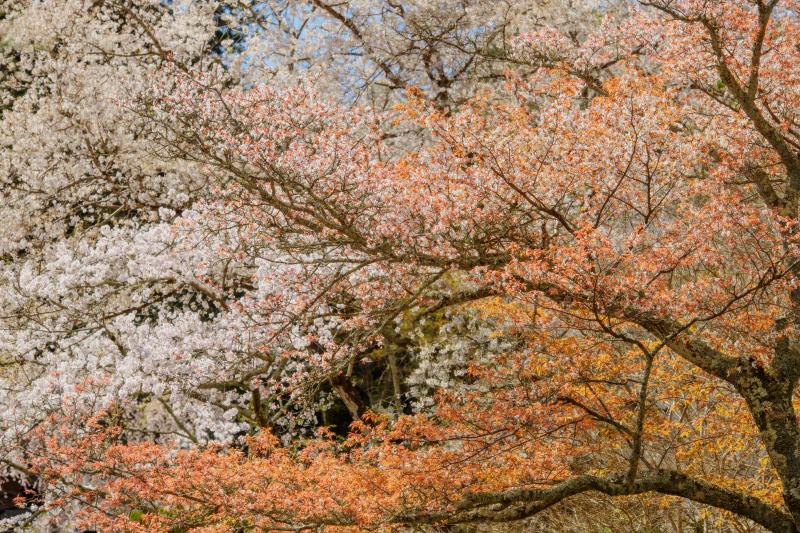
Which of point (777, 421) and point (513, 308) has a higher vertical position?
point (513, 308)

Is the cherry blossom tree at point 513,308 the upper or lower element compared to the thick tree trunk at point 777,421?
upper

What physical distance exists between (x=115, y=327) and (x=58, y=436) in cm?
164

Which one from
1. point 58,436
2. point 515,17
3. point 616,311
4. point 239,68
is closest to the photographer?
point 616,311

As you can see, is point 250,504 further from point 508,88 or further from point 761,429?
point 508,88

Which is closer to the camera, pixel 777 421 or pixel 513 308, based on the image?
pixel 777 421

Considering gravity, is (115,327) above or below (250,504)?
above

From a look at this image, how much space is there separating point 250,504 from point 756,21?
19.1ft

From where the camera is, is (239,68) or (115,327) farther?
(239,68)

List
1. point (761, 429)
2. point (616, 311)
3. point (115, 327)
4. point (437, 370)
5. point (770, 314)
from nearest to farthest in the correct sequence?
1. point (616, 311)
2. point (761, 429)
3. point (770, 314)
4. point (115, 327)
5. point (437, 370)

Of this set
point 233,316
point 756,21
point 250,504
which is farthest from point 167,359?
point 756,21

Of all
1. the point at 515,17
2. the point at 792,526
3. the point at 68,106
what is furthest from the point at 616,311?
the point at 68,106

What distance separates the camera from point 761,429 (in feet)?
20.8

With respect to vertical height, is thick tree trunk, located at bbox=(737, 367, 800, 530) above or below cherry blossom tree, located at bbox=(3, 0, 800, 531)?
below

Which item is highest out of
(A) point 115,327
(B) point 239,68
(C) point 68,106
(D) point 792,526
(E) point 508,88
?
(B) point 239,68
